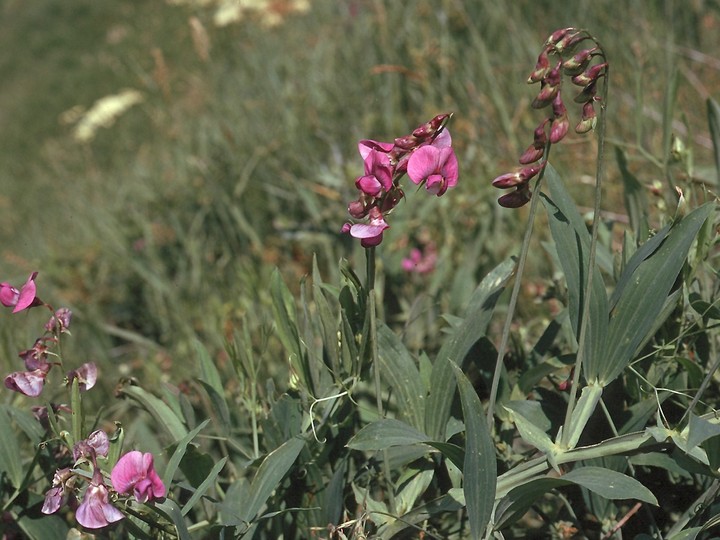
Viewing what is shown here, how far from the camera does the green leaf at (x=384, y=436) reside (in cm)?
112

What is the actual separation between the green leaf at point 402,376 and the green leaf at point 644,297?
0.26 meters

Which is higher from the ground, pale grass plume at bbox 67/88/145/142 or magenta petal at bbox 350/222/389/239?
magenta petal at bbox 350/222/389/239

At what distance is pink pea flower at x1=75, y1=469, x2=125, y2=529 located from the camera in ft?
3.31

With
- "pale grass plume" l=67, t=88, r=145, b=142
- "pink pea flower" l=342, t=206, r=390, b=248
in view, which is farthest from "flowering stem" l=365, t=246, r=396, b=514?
"pale grass plume" l=67, t=88, r=145, b=142

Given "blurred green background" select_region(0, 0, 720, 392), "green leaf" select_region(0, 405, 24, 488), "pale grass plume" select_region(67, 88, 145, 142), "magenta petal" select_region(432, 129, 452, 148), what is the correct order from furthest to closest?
"pale grass plume" select_region(67, 88, 145, 142) < "blurred green background" select_region(0, 0, 720, 392) < "green leaf" select_region(0, 405, 24, 488) < "magenta petal" select_region(432, 129, 452, 148)

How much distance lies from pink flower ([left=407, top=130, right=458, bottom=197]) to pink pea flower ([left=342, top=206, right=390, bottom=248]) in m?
0.07

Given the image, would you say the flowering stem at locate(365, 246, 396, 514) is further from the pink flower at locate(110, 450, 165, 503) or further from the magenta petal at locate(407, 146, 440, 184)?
the pink flower at locate(110, 450, 165, 503)

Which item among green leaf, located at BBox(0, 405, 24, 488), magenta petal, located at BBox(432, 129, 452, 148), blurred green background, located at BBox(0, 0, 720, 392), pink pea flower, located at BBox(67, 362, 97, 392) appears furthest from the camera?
blurred green background, located at BBox(0, 0, 720, 392)

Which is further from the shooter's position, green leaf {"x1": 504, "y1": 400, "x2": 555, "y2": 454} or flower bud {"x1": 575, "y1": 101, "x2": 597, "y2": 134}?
green leaf {"x1": 504, "y1": 400, "x2": 555, "y2": 454}

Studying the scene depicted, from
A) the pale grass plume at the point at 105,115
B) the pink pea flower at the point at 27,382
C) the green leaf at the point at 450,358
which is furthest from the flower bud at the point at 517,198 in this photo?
the pale grass plume at the point at 105,115

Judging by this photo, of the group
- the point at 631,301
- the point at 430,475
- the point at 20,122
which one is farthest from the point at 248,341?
the point at 20,122

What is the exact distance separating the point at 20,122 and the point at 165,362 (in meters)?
8.22

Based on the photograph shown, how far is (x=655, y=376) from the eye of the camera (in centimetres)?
124

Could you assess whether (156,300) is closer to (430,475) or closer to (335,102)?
(335,102)
